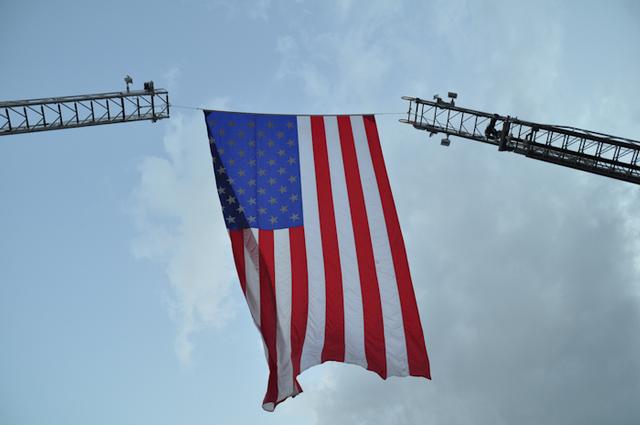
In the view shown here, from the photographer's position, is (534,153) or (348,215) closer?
(348,215)

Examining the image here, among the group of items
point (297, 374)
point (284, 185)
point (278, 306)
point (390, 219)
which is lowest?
point (297, 374)

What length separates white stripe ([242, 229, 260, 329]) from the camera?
17.2 m

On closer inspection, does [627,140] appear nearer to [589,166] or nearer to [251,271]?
[589,166]

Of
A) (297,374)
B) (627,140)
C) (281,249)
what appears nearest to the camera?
(297,374)

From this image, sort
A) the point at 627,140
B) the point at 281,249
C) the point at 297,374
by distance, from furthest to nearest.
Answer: the point at 627,140, the point at 281,249, the point at 297,374

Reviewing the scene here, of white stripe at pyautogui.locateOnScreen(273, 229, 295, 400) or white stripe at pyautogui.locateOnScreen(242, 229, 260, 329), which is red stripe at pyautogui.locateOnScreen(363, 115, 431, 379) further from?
white stripe at pyautogui.locateOnScreen(242, 229, 260, 329)

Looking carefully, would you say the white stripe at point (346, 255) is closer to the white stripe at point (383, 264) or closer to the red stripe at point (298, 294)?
the white stripe at point (383, 264)

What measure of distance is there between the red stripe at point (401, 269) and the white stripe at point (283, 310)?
11.5ft

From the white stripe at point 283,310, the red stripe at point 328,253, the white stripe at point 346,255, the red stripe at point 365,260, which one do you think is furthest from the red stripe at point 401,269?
the white stripe at point 283,310

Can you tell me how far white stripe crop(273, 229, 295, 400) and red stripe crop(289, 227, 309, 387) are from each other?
13 centimetres

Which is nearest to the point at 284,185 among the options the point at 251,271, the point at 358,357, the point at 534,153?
the point at 251,271

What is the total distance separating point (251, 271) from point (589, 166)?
1561 centimetres

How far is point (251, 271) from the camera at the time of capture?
17516mm

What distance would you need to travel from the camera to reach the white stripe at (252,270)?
17.2 meters
